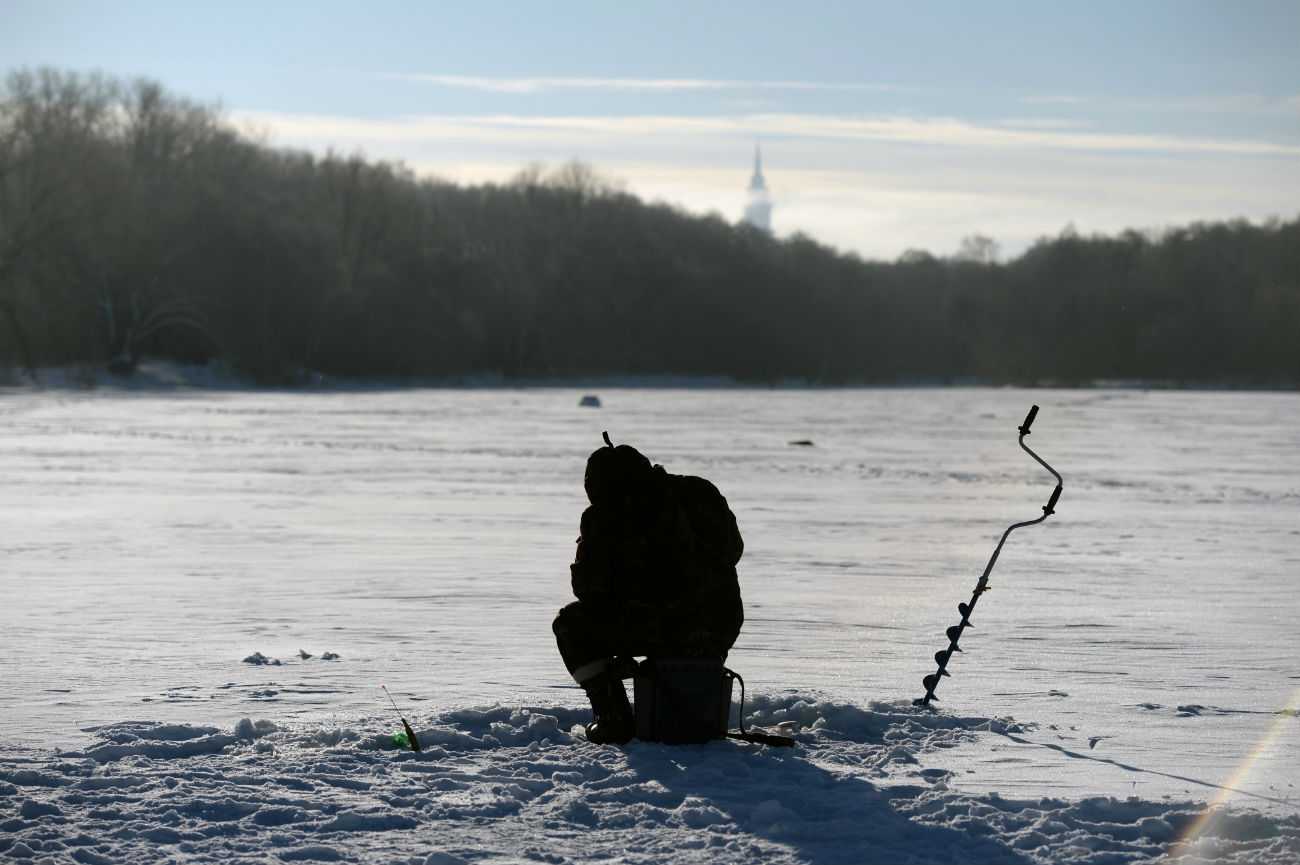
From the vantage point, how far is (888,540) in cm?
1369

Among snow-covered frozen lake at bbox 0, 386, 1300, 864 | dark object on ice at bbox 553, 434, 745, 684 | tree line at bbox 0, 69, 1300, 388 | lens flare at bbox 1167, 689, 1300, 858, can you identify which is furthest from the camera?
tree line at bbox 0, 69, 1300, 388

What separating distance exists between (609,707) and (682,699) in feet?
1.01

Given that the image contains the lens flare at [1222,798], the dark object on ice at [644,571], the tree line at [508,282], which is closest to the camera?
the lens flare at [1222,798]

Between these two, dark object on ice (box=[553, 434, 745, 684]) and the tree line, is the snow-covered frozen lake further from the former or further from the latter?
the tree line

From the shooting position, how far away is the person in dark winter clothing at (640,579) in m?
5.54

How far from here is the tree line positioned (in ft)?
208

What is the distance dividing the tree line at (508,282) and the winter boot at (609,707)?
5799 cm

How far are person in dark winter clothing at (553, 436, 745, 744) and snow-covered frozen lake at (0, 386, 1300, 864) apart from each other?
0.41 meters

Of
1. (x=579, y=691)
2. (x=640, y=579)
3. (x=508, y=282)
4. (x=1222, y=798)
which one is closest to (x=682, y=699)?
(x=640, y=579)

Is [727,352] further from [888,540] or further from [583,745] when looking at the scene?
[583,745]

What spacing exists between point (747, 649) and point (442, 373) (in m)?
71.6

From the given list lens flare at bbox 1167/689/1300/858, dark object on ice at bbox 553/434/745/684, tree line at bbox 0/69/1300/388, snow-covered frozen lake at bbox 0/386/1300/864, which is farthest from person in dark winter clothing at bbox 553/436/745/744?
tree line at bbox 0/69/1300/388

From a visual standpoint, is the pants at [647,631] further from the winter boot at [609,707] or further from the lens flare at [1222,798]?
the lens flare at [1222,798]

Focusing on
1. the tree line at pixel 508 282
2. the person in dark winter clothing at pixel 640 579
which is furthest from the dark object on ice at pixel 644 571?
the tree line at pixel 508 282
